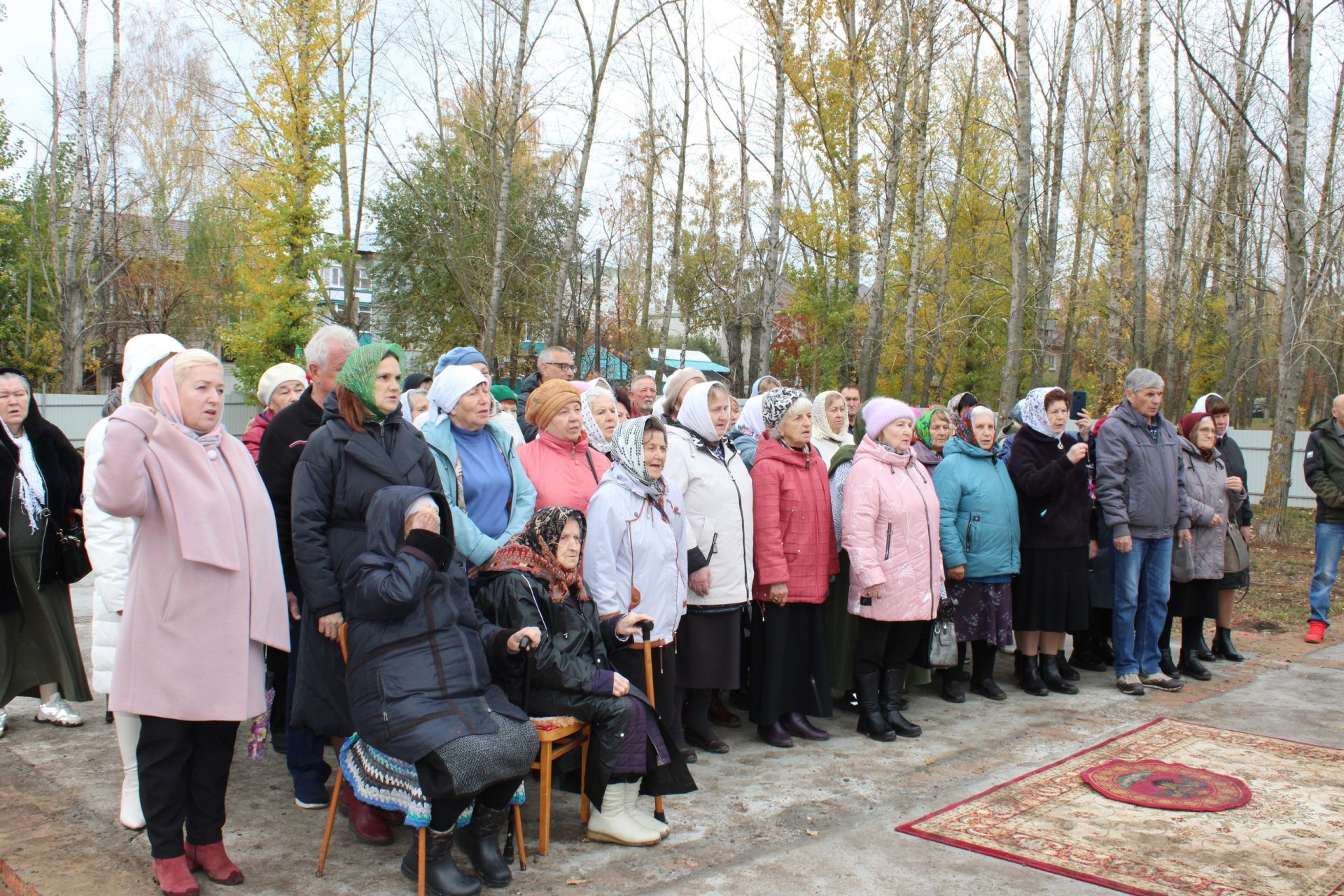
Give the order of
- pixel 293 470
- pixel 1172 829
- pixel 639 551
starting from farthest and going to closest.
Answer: pixel 639 551, pixel 293 470, pixel 1172 829

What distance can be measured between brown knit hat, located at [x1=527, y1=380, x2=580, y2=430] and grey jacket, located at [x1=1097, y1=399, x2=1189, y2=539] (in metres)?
3.82

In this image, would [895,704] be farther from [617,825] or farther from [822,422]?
[617,825]

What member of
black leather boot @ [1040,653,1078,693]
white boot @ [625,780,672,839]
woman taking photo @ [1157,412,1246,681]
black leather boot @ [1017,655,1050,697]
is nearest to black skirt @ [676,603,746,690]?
white boot @ [625,780,672,839]

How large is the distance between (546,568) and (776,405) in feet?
6.56

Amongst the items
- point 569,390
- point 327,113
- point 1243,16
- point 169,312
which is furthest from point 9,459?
point 169,312

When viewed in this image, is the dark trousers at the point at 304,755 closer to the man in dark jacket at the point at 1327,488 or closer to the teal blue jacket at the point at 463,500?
the teal blue jacket at the point at 463,500

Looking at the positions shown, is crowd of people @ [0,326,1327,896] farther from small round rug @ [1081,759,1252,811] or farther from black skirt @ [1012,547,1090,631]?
small round rug @ [1081,759,1252,811]

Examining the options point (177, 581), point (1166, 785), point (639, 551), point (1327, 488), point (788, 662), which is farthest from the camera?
point (1327, 488)

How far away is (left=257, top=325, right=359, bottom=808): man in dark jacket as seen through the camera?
4395mm

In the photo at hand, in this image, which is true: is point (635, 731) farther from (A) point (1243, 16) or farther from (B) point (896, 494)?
(A) point (1243, 16)

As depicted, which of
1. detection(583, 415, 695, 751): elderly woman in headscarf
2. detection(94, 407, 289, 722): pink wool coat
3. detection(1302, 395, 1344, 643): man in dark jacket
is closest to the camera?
detection(94, 407, 289, 722): pink wool coat

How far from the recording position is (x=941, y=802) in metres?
4.62

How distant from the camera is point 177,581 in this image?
3.47 meters

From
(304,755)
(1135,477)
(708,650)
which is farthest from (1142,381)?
(304,755)
